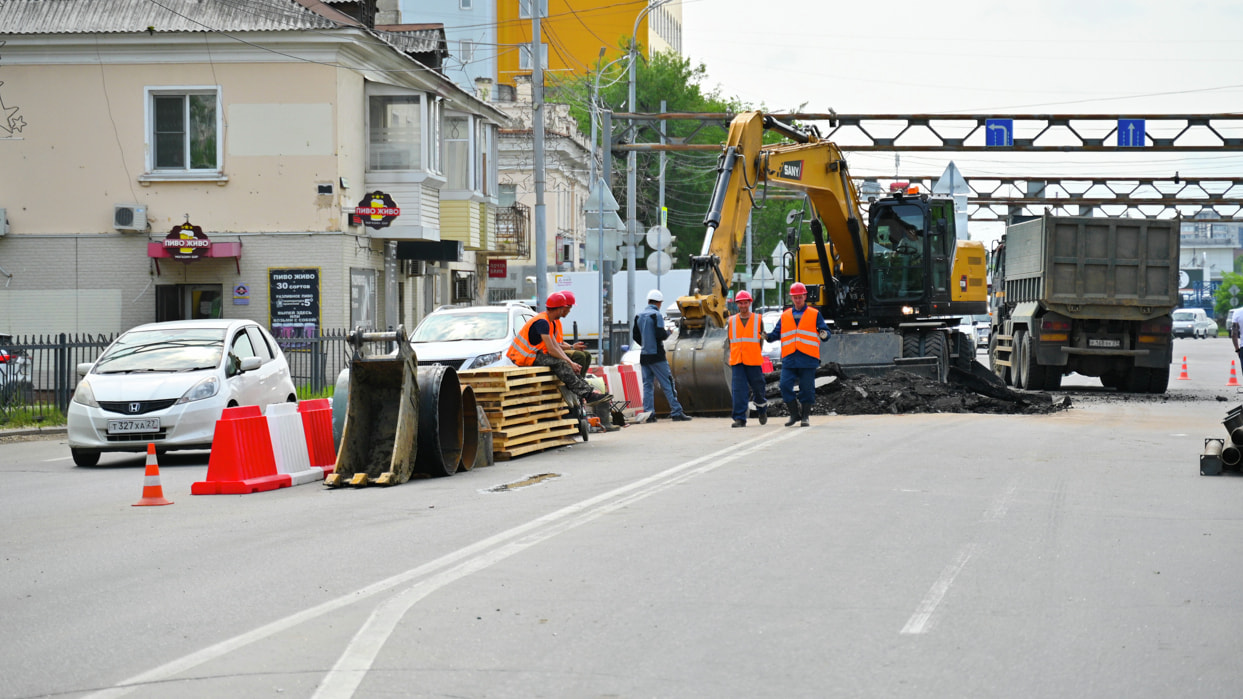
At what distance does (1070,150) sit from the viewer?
35344 mm

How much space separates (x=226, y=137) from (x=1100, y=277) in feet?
56.5

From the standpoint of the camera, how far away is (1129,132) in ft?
117

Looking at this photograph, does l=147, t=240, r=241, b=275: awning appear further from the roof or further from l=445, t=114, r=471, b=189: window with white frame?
l=445, t=114, r=471, b=189: window with white frame

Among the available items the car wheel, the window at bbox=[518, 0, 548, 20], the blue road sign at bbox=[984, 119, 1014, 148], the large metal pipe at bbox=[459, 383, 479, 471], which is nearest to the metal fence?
the car wheel

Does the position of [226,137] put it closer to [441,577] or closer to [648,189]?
[441,577]

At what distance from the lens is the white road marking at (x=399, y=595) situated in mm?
5859

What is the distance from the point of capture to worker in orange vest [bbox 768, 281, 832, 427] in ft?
60.0

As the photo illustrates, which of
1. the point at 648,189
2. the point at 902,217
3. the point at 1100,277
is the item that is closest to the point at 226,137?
the point at 902,217

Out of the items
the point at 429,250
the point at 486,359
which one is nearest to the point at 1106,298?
the point at 486,359

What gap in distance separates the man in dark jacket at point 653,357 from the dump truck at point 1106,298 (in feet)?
30.8

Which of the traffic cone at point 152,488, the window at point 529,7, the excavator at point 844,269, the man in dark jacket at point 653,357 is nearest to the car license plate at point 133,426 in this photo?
the traffic cone at point 152,488

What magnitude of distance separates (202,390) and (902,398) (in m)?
10.3

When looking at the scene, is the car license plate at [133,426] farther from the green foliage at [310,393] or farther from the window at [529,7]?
the window at [529,7]

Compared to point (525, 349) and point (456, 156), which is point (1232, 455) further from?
point (456, 156)
